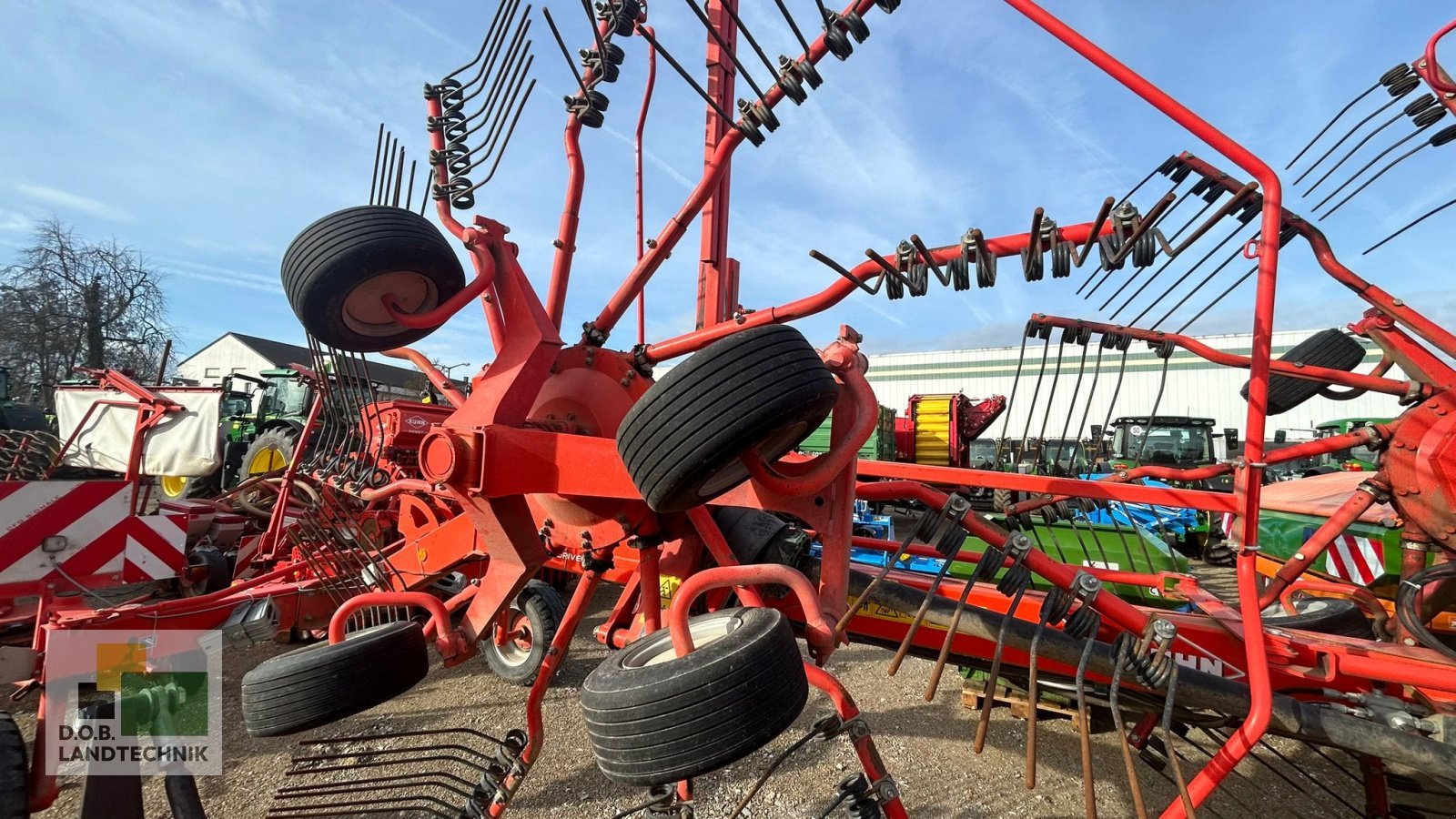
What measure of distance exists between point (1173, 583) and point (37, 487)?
20.2ft

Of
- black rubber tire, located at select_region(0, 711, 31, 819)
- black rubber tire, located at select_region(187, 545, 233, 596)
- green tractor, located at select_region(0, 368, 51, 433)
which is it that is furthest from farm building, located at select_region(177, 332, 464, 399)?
black rubber tire, located at select_region(0, 711, 31, 819)

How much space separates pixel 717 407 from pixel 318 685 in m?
1.59

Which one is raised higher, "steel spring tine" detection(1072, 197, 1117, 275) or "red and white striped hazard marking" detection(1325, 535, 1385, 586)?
"steel spring tine" detection(1072, 197, 1117, 275)

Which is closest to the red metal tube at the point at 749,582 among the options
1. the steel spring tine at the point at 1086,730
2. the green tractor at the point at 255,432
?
the steel spring tine at the point at 1086,730

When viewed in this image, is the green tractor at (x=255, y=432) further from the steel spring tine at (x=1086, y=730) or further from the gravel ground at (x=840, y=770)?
the steel spring tine at (x=1086, y=730)

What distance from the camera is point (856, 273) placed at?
2.51 meters

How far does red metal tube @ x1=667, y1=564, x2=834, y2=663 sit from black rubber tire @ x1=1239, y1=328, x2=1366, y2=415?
156 inches

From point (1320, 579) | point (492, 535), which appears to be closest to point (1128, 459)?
point (1320, 579)

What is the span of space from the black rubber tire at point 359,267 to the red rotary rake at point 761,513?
0.4 inches

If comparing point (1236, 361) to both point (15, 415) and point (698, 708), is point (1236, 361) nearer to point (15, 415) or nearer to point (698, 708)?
point (698, 708)

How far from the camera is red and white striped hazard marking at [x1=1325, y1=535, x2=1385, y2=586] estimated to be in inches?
206

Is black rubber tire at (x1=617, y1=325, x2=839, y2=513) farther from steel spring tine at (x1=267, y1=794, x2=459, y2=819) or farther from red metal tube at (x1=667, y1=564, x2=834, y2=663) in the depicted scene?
steel spring tine at (x1=267, y1=794, x2=459, y2=819)

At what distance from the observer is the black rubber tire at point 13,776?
2268 mm

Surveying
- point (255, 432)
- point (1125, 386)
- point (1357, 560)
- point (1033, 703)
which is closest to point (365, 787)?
point (1033, 703)
